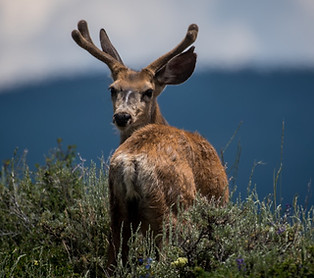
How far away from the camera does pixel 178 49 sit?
8.51 metres

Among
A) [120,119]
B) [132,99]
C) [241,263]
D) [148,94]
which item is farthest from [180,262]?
[148,94]

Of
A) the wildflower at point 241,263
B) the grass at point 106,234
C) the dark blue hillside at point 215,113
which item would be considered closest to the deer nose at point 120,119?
the grass at point 106,234

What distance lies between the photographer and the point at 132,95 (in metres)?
8.05

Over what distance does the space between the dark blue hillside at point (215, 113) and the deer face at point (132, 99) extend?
148 feet

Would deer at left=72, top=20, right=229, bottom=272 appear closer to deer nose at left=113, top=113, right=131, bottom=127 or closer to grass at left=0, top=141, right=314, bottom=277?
deer nose at left=113, top=113, right=131, bottom=127

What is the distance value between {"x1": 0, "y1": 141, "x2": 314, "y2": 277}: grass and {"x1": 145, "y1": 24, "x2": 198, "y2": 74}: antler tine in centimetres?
124

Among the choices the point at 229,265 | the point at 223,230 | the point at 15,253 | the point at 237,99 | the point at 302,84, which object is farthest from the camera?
the point at 302,84

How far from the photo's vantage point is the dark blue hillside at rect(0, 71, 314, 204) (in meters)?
60.9

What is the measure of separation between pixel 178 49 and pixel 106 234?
2.22m

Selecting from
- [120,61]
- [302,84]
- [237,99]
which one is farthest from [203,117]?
[120,61]

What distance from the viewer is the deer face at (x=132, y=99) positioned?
772 cm

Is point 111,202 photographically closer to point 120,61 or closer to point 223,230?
point 223,230

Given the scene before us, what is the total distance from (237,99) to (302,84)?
33.3 feet

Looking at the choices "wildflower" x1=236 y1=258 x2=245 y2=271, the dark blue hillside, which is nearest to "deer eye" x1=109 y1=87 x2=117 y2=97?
"wildflower" x1=236 y1=258 x2=245 y2=271
